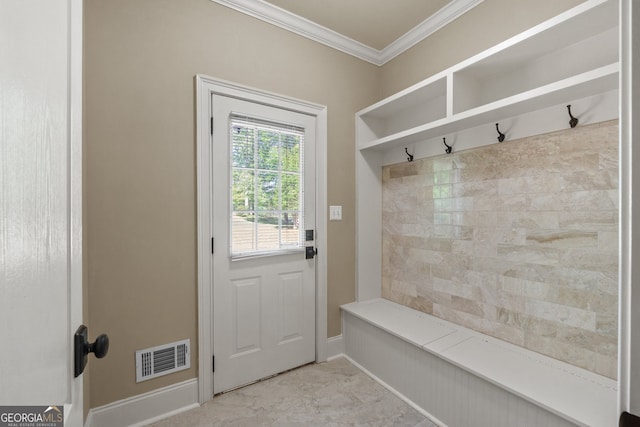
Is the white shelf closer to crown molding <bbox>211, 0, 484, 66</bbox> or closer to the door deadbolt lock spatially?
crown molding <bbox>211, 0, 484, 66</bbox>

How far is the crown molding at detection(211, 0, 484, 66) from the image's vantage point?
81.4 inches

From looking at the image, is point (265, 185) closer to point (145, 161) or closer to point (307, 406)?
point (145, 161)

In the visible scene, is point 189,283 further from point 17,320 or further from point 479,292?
point 479,292

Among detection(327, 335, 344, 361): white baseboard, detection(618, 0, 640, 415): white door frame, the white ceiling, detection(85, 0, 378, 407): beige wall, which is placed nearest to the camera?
detection(618, 0, 640, 415): white door frame

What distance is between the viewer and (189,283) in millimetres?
1878

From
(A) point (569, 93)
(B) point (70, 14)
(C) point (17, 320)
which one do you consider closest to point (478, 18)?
(A) point (569, 93)

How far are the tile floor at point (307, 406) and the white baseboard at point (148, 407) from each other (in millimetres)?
56

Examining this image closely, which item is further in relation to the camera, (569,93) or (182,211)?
(182,211)

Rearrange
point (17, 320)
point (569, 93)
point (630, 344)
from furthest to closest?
point (569, 93) < point (630, 344) < point (17, 320)

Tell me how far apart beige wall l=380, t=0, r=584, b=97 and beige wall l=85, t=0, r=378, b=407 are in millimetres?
1325

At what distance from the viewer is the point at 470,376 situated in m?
1.57

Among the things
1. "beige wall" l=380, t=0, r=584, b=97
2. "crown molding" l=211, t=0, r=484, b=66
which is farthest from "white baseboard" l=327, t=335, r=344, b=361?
"crown molding" l=211, t=0, r=484, b=66

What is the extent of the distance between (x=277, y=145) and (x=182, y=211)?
34.4 inches

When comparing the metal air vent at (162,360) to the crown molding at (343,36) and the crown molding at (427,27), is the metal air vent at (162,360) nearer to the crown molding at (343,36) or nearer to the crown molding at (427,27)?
the crown molding at (343,36)
